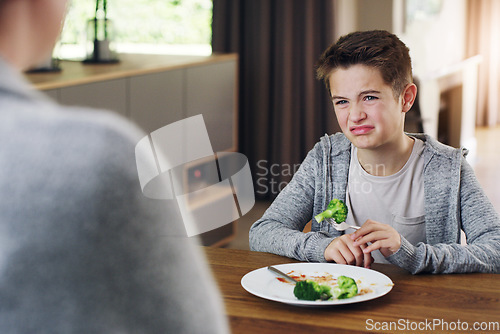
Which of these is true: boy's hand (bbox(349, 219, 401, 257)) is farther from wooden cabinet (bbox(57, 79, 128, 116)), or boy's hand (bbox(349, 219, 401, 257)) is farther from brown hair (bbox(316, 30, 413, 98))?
wooden cabinet (bbox(57, 79, 128, 116))

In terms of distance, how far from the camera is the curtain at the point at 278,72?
455 centimetres

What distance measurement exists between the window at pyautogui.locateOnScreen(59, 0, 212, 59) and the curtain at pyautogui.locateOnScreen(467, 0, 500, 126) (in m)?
4.59

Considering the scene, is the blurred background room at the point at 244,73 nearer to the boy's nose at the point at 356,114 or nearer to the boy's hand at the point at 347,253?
the boy's nose at the point at 356,114

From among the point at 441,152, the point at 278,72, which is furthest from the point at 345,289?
the point at 278,72

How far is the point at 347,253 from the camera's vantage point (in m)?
1.29

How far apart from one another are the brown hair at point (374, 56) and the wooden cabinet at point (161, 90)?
123 centimetres

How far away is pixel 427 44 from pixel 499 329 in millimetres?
5441

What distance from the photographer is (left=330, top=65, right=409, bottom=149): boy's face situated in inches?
63.8

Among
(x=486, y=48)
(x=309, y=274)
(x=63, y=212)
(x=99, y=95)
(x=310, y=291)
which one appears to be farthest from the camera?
(x=486, y=48)

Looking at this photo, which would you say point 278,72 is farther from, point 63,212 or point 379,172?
point 63,212

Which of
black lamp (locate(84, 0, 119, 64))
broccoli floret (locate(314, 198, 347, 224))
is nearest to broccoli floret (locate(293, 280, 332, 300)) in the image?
broccoli floret (locate(314, 198, 347, 224))

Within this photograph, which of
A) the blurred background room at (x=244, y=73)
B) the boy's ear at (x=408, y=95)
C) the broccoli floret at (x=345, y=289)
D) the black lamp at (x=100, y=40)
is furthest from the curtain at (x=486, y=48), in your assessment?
the broccoli floret at (x=345, y=289)

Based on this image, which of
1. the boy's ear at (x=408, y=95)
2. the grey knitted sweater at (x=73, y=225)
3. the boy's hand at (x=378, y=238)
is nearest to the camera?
the grey knitted sweater at (x=73, y=225)

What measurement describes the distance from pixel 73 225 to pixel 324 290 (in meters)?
0.86
